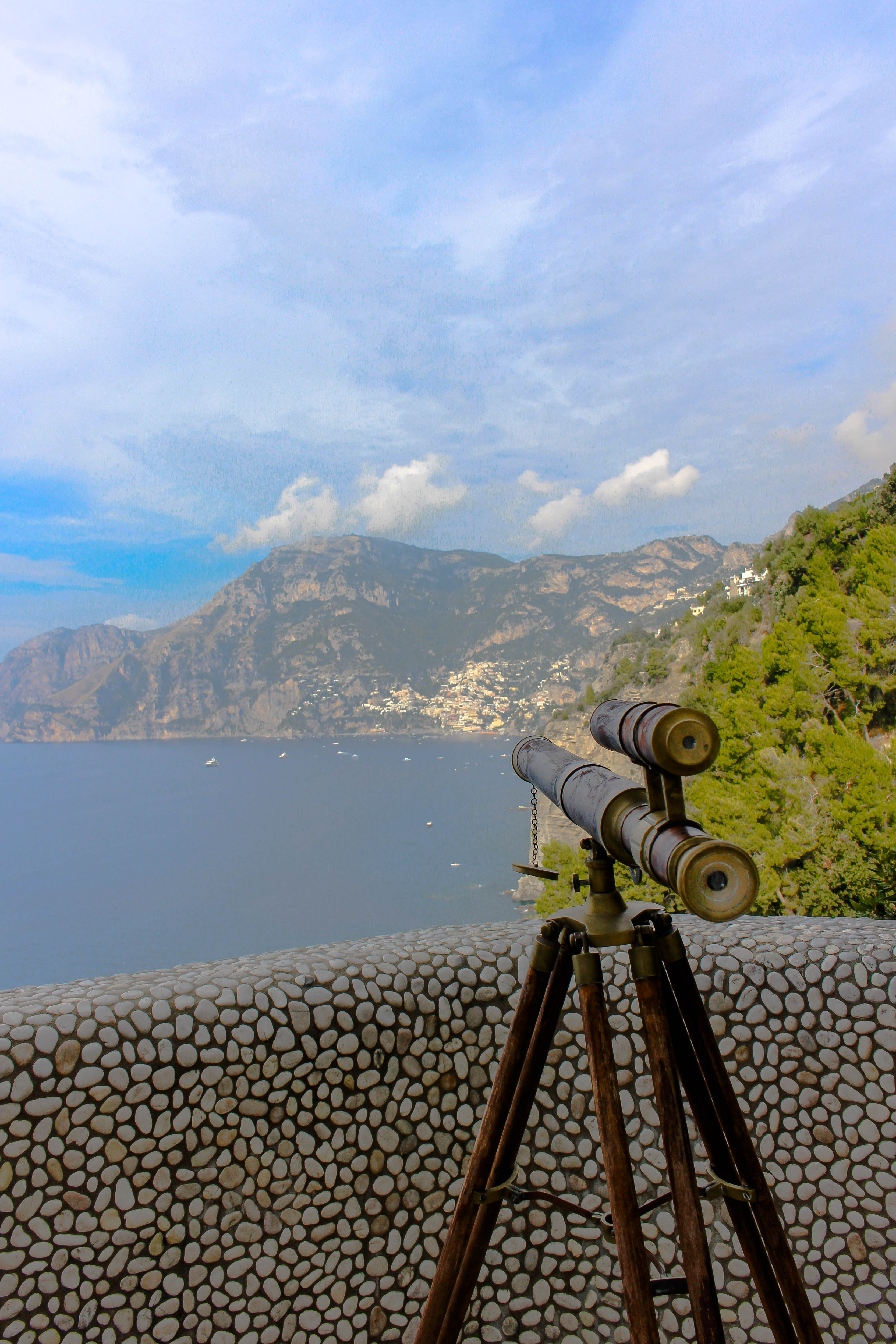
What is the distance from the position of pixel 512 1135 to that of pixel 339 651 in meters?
131

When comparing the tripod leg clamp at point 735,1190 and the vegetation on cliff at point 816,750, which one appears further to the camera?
the vegetation on cliff at point 816,750

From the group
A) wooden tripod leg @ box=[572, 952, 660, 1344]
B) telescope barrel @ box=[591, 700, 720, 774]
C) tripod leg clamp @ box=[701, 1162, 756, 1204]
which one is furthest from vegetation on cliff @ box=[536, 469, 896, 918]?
telescope barrel @ box=[591, 700, 720, 774]

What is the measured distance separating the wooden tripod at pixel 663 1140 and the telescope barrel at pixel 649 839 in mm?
229

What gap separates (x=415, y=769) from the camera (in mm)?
83375

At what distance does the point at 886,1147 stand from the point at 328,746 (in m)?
112

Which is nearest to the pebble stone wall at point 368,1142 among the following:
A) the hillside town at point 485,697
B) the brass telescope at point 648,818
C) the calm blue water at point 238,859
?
the brass telescope at point 648,818

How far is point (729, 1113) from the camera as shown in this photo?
145cm

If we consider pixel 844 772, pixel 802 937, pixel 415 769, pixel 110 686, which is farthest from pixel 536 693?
pixel 802 937

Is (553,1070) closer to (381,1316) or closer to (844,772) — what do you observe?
(381,1316)

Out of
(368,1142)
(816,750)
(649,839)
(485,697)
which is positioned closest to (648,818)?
(649,839)

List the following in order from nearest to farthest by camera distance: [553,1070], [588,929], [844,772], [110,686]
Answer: [588,929], [553,1070], [844,772], [110,686]

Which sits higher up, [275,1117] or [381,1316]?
[275,1117]

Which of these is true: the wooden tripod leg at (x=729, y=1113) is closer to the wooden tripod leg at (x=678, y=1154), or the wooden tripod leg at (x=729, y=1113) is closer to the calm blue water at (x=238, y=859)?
the wooden tripod leg at (x=678, y=1154)

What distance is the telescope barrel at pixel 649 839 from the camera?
1.03m
